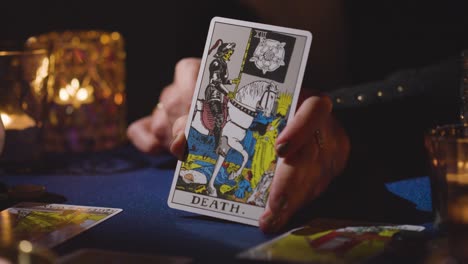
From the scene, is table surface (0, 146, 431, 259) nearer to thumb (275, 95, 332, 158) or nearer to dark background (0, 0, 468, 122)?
thumb (275, 95, 332, 158)

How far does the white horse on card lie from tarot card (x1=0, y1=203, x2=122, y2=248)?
0.18 m

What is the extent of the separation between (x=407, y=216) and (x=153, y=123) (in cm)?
78

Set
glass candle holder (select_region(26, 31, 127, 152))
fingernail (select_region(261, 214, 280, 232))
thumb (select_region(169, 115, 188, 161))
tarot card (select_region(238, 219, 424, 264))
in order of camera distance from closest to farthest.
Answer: tarot card (select_region(238, 219, 424, 264)), fingernail (select_region(261, 214, 280, 232)), thumb (select_region(169, 115, 188, 161)), glass candle holder (select_region(26, 31, 127, 152))

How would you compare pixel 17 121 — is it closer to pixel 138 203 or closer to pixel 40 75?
pixel 40 75

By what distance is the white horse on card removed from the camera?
930 millimetres

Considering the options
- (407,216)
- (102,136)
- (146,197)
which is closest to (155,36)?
(102,136)

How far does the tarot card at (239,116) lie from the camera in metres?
0.92

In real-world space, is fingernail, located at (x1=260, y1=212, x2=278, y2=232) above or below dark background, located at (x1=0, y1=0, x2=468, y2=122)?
below

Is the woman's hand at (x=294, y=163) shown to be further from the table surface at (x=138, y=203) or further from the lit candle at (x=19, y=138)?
the lit candle at (x=19, y=138)

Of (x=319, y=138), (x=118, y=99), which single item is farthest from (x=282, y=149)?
(x=118, y=99)

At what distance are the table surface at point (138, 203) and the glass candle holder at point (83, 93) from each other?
0.10 metres

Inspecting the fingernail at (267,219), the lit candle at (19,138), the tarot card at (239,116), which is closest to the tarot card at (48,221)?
the tarot card at (239,116)

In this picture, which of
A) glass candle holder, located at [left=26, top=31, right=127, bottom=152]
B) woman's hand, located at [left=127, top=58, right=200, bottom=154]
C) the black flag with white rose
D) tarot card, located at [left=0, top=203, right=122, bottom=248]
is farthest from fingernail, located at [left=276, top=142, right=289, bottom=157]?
glass candle holder, located at [left=26, top=31, right=127, bottom=152]

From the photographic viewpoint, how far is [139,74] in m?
2.06
